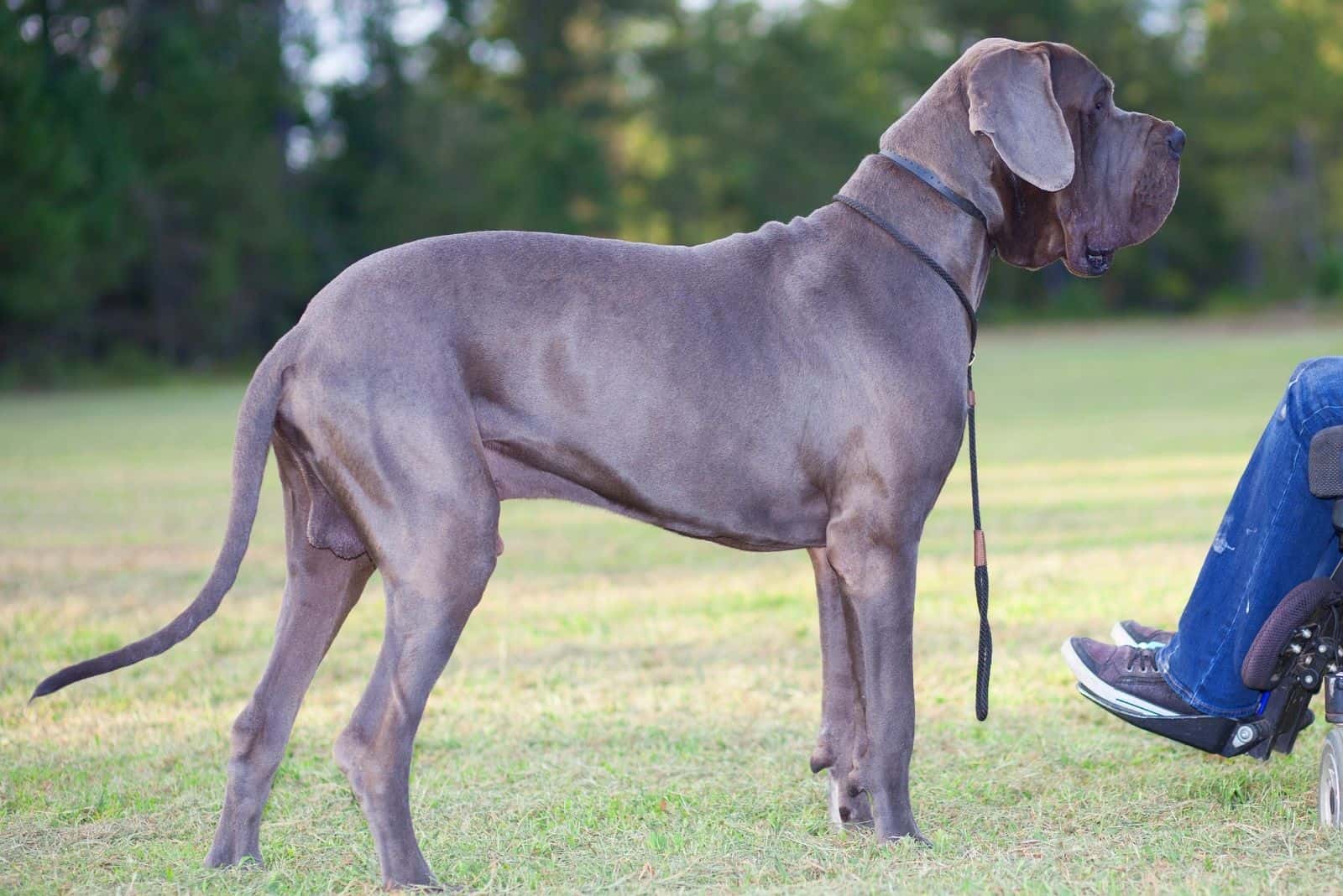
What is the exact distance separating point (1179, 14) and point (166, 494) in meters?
57.2

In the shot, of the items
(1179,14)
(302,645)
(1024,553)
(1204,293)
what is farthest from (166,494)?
(1179,14)

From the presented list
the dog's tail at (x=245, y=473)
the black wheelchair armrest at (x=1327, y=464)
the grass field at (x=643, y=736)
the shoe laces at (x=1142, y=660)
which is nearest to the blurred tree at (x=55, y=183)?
the grass field at (x=643, y=736)

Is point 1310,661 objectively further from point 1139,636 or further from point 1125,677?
point 1139,636

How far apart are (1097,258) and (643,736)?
2.18 meters

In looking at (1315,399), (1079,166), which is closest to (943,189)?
(1079,166)

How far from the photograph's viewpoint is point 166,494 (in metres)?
12.3

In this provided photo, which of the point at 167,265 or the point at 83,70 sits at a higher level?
the point at 83,70

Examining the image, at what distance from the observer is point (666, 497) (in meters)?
3.47

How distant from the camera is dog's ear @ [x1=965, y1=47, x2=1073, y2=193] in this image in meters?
3.56

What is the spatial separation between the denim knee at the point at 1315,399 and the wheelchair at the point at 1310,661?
0.11 metres

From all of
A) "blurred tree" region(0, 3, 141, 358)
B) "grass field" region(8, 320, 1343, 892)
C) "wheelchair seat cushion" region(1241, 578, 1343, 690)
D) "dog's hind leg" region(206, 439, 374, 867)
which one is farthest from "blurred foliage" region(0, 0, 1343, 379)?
"wheelchair seat cushion" region(1241, 578, 1343, 690)

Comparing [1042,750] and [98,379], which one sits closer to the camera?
[1042,750]

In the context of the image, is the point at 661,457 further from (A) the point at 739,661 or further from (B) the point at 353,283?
(A) the point at 739,661

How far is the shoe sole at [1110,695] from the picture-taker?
12.9 feet
